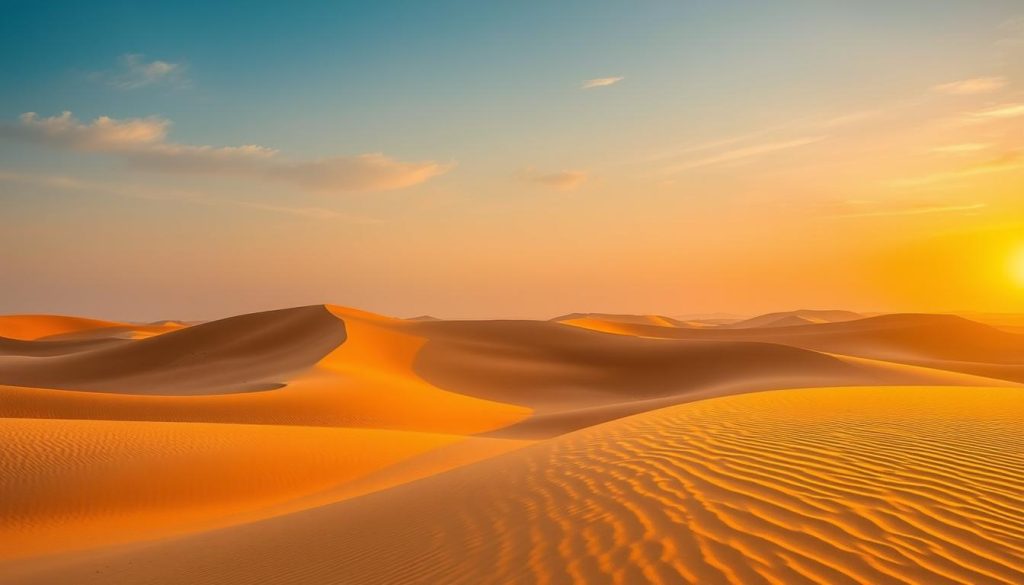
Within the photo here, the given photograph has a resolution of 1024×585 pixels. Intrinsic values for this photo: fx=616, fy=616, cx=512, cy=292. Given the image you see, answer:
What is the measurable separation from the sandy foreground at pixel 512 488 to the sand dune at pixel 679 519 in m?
0.03

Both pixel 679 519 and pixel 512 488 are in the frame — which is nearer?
pixel 679 519

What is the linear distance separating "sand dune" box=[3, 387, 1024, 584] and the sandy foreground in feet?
0.08

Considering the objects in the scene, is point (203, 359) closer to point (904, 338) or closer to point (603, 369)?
point (603, 369)

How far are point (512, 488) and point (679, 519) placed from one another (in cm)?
211

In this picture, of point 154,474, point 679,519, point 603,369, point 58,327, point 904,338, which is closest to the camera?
point 679,519

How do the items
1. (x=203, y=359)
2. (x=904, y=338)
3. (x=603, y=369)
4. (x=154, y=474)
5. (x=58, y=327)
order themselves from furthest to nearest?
1. (x=58, y=327)
2. (x=904, y=338)
3. (x=203, y=359)
4. (x=603, y=369)
5. (x=154, y=474)

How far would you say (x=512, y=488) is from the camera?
6254mm

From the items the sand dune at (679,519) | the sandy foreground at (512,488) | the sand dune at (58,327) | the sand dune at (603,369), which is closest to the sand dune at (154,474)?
the sandy foreground at (512,488)

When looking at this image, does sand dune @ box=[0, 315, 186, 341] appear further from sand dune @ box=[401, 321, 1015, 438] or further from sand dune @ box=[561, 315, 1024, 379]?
sand dune @ box=[561, 315, 1024, 379]

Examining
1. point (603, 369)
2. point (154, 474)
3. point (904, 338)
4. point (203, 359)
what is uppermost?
point (203, 359)

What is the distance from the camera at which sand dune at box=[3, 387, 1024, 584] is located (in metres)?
3.90

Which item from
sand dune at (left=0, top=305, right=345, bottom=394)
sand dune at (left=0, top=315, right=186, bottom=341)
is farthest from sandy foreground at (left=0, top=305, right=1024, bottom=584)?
sand dune at (left=0, top=315, right=186, bottom=341)

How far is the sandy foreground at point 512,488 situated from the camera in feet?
13.5

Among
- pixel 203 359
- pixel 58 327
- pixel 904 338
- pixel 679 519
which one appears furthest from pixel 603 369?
pixel 58 327
